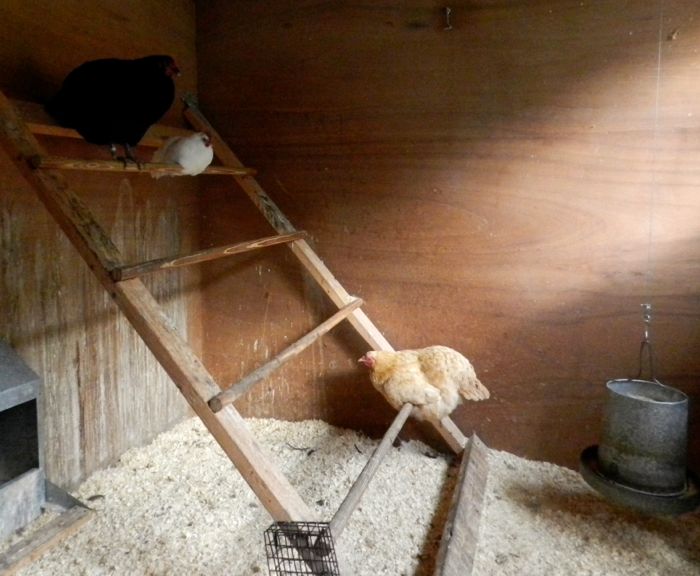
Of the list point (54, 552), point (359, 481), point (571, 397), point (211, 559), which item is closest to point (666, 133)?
point (571, 397)

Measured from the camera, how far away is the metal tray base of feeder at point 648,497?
111cm

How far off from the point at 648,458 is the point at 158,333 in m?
1.07

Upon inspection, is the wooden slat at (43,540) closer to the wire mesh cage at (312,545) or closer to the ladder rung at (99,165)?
the wire mesh cage at (312,545)

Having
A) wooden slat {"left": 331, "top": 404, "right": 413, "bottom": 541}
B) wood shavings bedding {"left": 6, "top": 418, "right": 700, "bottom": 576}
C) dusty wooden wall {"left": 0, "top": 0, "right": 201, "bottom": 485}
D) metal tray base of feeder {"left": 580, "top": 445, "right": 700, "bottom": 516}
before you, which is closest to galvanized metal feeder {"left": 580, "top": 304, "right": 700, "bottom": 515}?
metal tray base of feeder {"left": 580, "top": 445, "right": 700, "bottom": 516}

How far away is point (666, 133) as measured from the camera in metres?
1.34

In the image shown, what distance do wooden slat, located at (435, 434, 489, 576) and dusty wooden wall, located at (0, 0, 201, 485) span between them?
3.24 ft

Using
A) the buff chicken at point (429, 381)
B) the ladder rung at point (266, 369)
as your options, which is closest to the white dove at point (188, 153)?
the ladder rung at point (266, 369)

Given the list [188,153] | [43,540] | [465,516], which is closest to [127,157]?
[188,153]

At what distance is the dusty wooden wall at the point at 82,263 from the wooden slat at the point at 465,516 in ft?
3.24

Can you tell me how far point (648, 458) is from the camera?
1.15 metres

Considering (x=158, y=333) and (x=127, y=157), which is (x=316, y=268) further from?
(x=158, y=333)

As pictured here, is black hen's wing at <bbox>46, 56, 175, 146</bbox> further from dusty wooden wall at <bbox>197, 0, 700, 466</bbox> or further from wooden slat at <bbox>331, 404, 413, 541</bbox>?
wooden slat at <bbox>331, 404, 413, 541</bbox>

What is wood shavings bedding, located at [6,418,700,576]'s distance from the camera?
115 cm

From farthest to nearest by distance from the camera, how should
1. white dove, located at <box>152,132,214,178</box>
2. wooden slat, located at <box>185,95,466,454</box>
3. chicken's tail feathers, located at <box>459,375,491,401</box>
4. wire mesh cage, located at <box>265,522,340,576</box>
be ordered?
wooden slat, located at <box>185,95,466,454</box>, chicken's tail feathers, located at <box>459,375,491,401</box>, white dove, located at <box>152,132,214,178</box>, wire mesh cage, located at <box>265,522,340,576</box>
